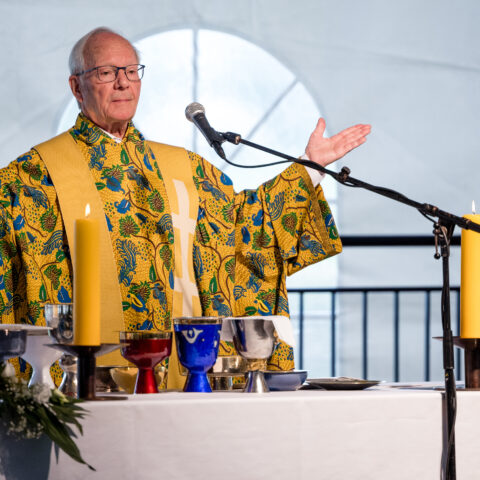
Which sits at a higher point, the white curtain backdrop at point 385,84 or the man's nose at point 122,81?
the white curtain backdrop at point 385,84

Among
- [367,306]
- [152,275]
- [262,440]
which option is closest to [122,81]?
[152,275]

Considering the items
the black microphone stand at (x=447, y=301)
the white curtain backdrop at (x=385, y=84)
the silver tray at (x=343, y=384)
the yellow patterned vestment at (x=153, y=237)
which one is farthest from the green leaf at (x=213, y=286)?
the white curtain backdrop at (x=385, y=84)

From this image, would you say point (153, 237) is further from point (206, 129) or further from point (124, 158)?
point (206, 129)

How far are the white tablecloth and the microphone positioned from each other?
15.7 inches

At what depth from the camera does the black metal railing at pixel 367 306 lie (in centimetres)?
381

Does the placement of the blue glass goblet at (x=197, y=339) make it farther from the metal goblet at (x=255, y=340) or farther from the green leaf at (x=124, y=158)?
the green leaf at (x=124, y=158)

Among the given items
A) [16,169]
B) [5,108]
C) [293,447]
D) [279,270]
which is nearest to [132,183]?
[16,169]

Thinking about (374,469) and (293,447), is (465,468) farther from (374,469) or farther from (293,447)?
(293,447)

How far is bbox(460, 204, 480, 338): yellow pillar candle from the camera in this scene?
4.61 ft

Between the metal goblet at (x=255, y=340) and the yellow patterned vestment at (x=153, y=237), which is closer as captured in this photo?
the metal goblet at (x=255, y=340)

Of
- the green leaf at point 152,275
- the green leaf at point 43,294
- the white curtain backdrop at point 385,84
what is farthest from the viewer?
the white curtain backdrop at point 385,84

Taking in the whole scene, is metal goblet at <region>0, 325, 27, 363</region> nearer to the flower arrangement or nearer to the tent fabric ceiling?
the flower arrangement

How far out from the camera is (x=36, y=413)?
1.08 meters

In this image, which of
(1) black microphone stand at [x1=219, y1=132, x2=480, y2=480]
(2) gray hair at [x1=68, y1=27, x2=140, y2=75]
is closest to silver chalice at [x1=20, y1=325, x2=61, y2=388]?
(1) black microphone stand at [x1=219, y1=132, x2=480, y2=480]
